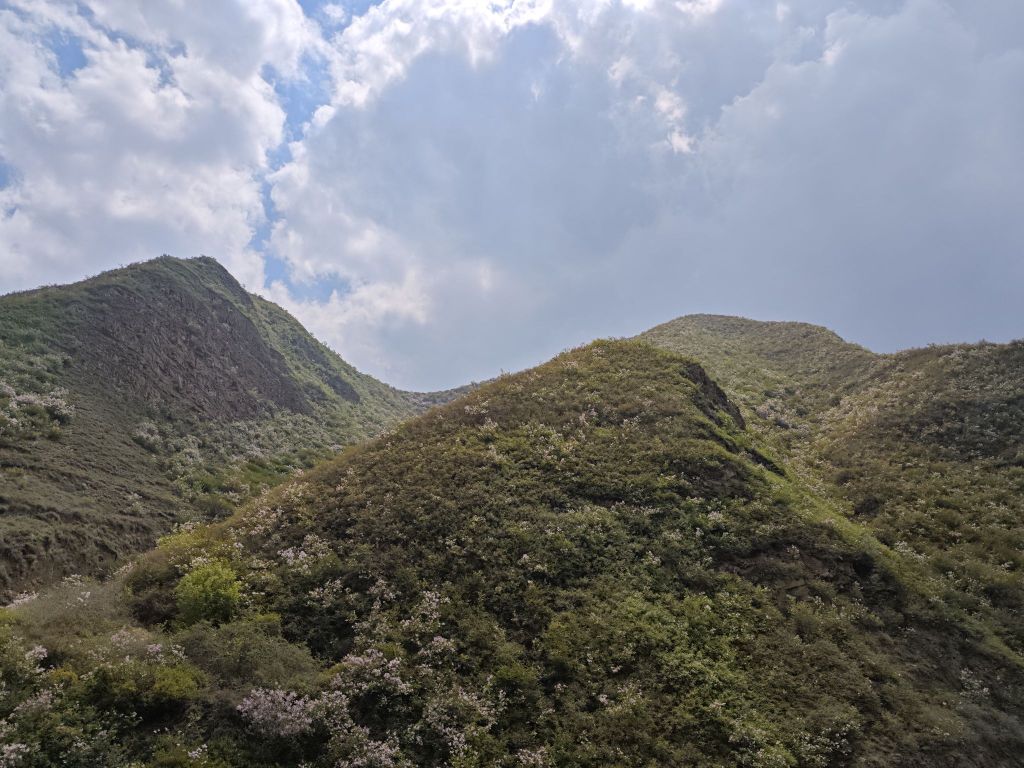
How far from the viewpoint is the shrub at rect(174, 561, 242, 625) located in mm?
13078

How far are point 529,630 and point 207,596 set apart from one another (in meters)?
7.85

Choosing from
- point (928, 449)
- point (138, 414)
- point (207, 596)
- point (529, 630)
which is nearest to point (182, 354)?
point (138, 414)

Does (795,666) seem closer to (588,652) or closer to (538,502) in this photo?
(588,652)

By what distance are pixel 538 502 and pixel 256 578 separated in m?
8.57

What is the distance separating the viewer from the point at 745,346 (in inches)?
2336

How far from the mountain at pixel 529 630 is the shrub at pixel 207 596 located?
6 centimetres

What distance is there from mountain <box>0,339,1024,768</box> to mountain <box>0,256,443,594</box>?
654 centimetres

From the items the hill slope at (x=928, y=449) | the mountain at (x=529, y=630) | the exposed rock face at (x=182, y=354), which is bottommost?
the mountain at (x=529, y=630)

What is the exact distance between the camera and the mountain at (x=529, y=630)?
10.3 m

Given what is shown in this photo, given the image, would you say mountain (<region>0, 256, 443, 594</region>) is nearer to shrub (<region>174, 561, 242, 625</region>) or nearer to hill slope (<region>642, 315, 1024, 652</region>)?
shrub (<region>174, 561, 242, 625</region>)

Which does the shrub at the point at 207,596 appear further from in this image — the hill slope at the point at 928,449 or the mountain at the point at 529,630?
the hill slope at the point at 928,449

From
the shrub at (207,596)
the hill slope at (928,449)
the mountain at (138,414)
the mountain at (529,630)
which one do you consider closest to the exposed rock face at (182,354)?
the mountain at (138,414)

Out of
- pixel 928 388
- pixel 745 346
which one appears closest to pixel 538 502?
pixel 928 388

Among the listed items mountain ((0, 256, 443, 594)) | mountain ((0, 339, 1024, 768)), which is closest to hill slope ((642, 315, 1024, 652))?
mountain ((0, 339, 1024, 768))
